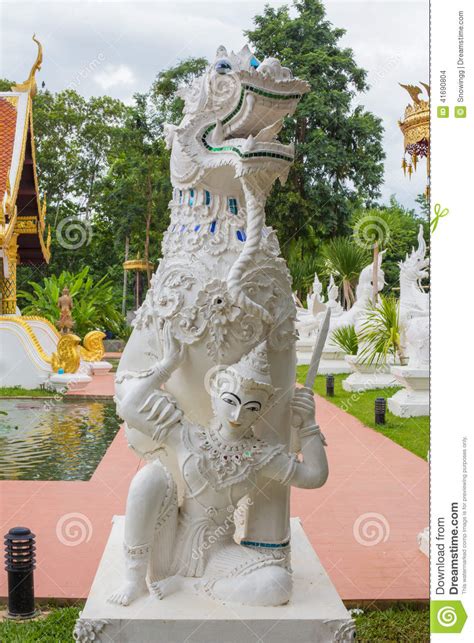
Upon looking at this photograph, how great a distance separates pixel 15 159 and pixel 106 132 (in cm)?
1247

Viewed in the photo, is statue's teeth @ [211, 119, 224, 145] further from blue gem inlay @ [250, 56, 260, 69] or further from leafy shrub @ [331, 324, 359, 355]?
leafy shrub @ [331, 324, 359, 355]

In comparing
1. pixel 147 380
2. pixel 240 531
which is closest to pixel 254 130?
pixel 147 380

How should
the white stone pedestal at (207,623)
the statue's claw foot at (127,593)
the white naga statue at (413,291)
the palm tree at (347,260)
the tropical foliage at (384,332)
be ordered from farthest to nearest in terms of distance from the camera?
1. the palm tree at (347,260)
2. the white naga statue at (413,291)
3. the tropical foliage at (384,332)
4. the statue's claw foot at (127,593)
5. the white stone pedestal at (207,623)

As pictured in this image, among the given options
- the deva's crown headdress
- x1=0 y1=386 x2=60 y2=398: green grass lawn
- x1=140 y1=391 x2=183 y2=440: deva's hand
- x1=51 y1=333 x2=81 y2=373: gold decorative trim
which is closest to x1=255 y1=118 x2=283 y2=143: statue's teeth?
the deva's crown headdress

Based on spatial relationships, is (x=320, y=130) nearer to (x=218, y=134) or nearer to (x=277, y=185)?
(x=277, y=185)

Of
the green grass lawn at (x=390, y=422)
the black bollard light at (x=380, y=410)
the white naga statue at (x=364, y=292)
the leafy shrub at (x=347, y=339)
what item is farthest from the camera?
the white naga statue at (x=364, y=292)

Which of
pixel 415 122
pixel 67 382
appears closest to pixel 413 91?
pixel 415 122

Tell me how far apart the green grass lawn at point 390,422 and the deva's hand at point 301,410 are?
4.68 meters

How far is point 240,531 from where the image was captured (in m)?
3.39

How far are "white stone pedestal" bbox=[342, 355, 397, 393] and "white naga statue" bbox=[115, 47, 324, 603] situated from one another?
9.49 metres

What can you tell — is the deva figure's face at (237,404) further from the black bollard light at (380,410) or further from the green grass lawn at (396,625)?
the black bollard light at (380,410)

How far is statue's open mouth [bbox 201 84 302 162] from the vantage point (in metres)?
2.83

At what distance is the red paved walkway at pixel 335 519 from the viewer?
167 inches

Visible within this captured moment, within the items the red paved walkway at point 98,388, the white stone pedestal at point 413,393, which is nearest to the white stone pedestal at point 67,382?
the red paved walkway at point 98,388
